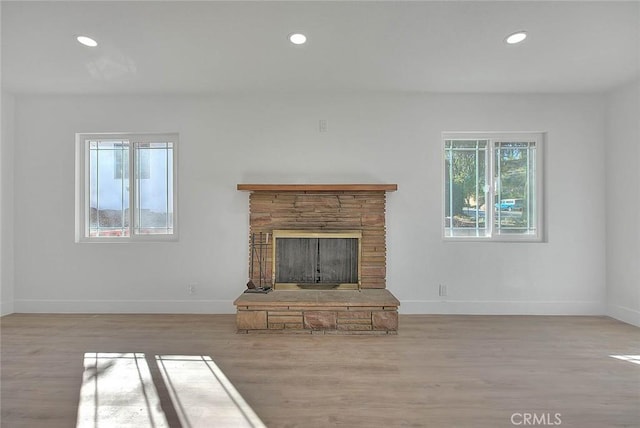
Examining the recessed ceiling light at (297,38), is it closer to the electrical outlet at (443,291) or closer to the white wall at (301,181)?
the white wall at (301,181)

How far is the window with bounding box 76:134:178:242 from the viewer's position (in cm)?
402

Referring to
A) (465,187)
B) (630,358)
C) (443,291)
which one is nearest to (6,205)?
(443,291)

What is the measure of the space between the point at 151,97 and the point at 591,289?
225 inches

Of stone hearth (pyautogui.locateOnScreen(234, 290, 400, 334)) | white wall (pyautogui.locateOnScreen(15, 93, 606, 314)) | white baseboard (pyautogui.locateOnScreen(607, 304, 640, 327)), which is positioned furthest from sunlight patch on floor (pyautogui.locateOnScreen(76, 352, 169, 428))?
white baseboard (pyautogui.locateOnScreen(607, 304, 640, 327))

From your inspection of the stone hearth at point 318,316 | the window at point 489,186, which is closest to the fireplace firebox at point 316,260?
the stone hearth at point 318,316

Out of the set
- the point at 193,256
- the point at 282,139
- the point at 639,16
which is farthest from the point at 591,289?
the point at 193,256

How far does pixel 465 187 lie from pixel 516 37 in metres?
1.68

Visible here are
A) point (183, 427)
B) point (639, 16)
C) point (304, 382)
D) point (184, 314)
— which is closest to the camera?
point (183, 427)

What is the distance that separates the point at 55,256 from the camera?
3.93 meters

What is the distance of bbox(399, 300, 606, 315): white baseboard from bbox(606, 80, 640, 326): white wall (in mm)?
273

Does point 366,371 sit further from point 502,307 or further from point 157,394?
point 502,307

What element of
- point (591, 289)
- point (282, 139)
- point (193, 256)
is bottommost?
point (591, 289)

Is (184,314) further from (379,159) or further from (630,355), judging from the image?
(630,355)

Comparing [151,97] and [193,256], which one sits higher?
[151,97]
